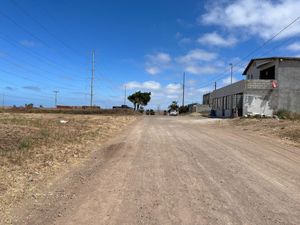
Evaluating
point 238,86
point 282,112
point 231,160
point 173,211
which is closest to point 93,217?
point 173,211

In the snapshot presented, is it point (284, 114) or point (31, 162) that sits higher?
point (284, 114)

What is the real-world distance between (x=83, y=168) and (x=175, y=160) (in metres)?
3.04

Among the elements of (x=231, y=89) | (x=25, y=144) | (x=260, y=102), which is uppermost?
(x=231, y=89)

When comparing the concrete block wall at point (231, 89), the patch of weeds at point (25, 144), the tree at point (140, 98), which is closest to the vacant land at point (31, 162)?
the patch of weeds at point (25, 144)

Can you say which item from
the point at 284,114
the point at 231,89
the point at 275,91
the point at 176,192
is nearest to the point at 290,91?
the point at 275,91

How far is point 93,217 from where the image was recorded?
5949 mm

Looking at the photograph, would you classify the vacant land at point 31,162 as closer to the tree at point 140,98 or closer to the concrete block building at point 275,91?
the concrete block building at point 275,91

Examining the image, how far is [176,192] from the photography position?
7.58 meters

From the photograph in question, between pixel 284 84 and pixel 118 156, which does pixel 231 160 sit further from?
pixel 284 84

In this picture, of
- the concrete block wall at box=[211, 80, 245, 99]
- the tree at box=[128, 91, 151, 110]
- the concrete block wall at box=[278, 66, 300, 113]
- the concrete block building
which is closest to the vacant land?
the concrete block building

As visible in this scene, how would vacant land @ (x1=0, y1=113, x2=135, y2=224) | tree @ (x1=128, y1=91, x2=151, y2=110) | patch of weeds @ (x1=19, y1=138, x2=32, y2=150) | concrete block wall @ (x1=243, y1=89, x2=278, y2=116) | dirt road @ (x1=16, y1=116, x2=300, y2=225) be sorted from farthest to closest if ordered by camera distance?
tree @ (x1=128, y1=91, x2=151, y2=110)
concrete block wall @ (x1=243, y1=89, x2=278, y2=116)
patch of weeds @ (x1=19, y1=138, x2=32, y2=150)
vacant land @ (x1=0, y1=113, x2=135, y2=224)
dirt road @ (x1=16, y1=116, x2=300, y2=225)

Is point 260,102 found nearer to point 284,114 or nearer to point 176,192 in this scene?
point 284,114

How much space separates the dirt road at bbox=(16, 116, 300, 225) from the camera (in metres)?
5.95

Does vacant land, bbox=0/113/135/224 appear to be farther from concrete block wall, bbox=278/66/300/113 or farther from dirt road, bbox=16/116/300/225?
concrete block wall, bbox=278/66/300/113
